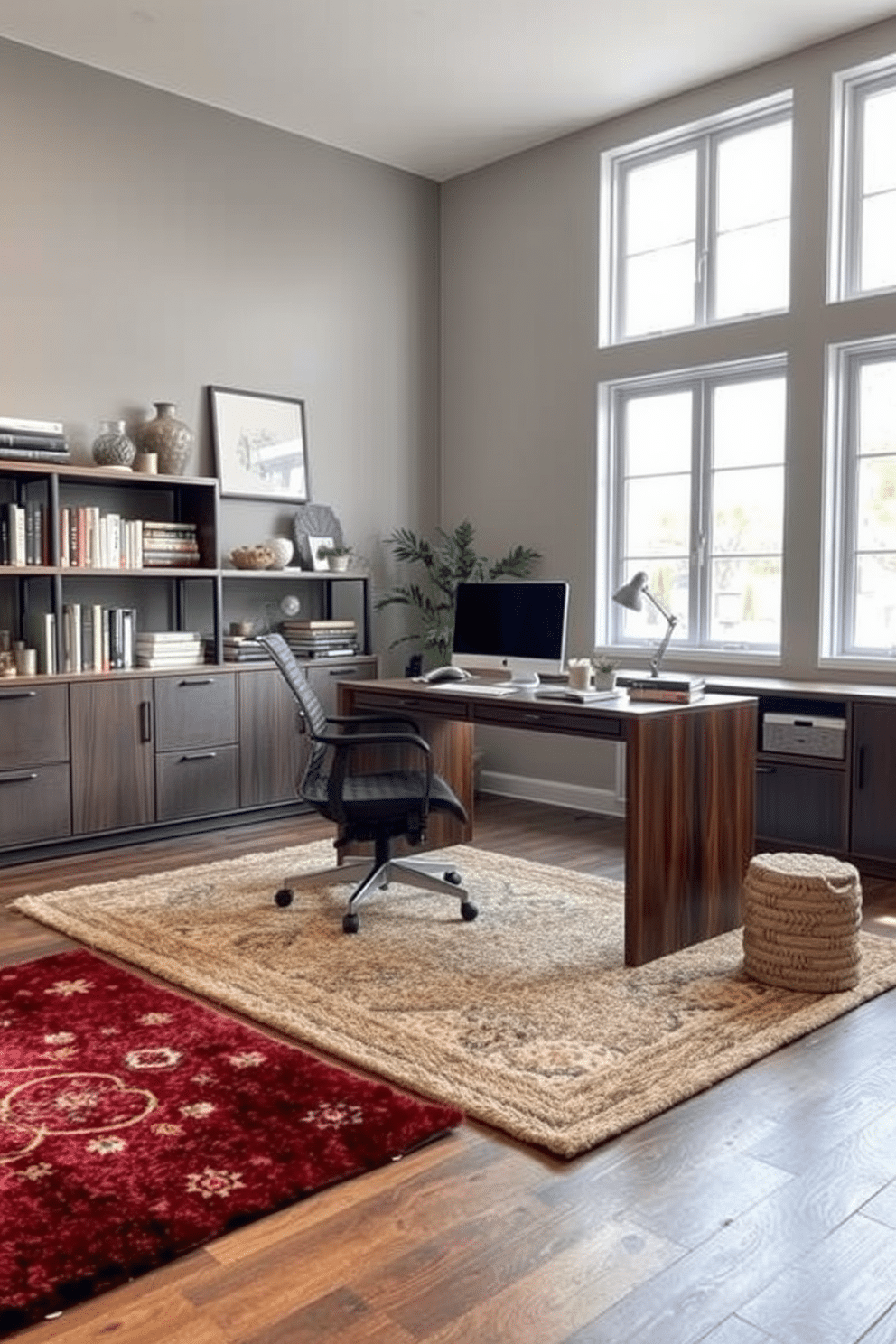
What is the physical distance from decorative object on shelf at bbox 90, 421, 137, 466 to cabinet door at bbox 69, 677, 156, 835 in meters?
0.98

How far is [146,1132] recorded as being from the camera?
2215mm

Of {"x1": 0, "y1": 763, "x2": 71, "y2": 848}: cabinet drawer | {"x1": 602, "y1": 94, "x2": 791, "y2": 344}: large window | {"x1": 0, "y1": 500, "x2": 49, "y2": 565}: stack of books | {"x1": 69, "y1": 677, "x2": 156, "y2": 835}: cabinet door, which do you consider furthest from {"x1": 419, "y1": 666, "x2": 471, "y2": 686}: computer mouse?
{"x1": 602, "y1": 94, "x2": 791, "y2": 344}: large window

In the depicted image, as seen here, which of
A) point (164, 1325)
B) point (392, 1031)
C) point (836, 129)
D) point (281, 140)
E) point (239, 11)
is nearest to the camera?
point (164, 1325)

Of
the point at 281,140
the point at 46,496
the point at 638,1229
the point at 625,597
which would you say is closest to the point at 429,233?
the point at 281,140

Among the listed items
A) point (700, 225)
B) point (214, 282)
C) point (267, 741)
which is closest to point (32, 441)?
point (214, 282)

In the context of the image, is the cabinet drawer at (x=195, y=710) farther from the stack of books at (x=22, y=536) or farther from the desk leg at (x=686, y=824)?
the desk leg at (x=686, y=824)

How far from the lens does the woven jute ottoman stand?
296 centimetres

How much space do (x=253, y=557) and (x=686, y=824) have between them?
280 cm

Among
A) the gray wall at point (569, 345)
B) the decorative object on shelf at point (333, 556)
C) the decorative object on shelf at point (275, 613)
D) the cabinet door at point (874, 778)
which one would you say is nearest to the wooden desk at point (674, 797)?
the cabinet door at point (874, 778)

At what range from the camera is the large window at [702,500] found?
5.09m

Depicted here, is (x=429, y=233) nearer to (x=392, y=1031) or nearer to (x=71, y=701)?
(x=71, y=701)

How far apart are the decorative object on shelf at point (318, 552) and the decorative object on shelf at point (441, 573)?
46cm

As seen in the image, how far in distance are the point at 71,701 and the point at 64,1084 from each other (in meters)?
2.27

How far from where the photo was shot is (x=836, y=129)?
15.4 feet
